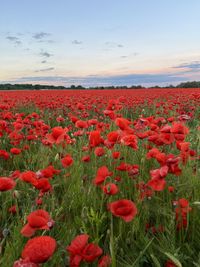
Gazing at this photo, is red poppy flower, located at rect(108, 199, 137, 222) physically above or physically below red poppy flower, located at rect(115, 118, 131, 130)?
below

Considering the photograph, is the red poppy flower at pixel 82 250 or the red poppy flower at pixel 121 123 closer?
the red poppy flower at pixel 82 250

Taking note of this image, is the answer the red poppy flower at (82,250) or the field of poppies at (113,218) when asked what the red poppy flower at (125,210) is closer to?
the field of poppies at (113,218)

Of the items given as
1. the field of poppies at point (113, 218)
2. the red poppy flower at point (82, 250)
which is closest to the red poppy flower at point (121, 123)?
the field of poppies at point (113, 218)

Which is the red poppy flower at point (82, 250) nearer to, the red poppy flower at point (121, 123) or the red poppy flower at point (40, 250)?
the red poppy flower at point (40, 250)

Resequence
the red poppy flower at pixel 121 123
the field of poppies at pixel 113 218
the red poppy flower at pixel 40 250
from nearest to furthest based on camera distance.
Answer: the red poppy flower at pixel 40 250, the field of poppies at pixel 113 218, the red poppy flower at pixel 121 123

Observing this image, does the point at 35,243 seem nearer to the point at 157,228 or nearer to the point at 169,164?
the point at 169,164

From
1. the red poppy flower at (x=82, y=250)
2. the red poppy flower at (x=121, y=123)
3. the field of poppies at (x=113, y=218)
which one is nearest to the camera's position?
the red poppy flower at (x=82, y=250)

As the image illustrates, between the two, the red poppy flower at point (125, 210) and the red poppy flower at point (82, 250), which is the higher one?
the red poppy flower at point (125, 210)

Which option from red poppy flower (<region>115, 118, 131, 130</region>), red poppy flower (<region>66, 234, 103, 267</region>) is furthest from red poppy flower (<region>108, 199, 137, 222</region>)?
red poppy flower (<region>115, 118, 131, 130</region>)

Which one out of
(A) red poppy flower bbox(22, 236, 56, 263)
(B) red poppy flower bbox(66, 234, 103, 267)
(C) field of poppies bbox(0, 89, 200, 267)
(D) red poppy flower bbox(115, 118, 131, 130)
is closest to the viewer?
(A) red poppy flower bbox(22, 236, 56, 263)

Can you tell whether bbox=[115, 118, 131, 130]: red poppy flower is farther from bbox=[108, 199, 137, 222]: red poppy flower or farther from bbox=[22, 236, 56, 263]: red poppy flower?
bbox=[22, 236, 56, 263]: red poppy flower

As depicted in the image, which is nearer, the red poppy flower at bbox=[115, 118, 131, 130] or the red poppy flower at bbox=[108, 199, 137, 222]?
the red poppy flower at bbox=[108, 199, 137, 222]

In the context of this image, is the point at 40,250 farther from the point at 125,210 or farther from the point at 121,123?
the point at 121,123

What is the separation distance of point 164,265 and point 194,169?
1.32 meters
